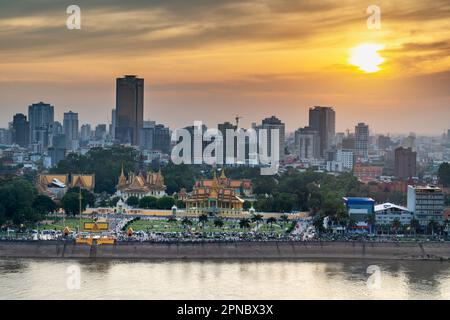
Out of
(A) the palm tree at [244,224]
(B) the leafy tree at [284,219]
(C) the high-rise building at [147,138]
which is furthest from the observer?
(C) the high-rise building at [147,138]

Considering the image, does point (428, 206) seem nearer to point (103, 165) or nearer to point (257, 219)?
point (257, 219)

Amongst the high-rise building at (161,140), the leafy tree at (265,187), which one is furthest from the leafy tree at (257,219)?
the high-rise building at (161,140)

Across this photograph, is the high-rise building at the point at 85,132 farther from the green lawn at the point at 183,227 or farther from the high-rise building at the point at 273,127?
the green lawn at the point at 183,227

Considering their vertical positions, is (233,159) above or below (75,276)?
above

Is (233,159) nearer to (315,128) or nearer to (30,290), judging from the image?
(315,128)

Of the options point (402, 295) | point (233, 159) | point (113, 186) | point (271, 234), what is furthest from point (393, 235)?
point (233, 159)

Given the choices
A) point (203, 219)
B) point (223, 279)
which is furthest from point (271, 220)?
point (223, 279)
